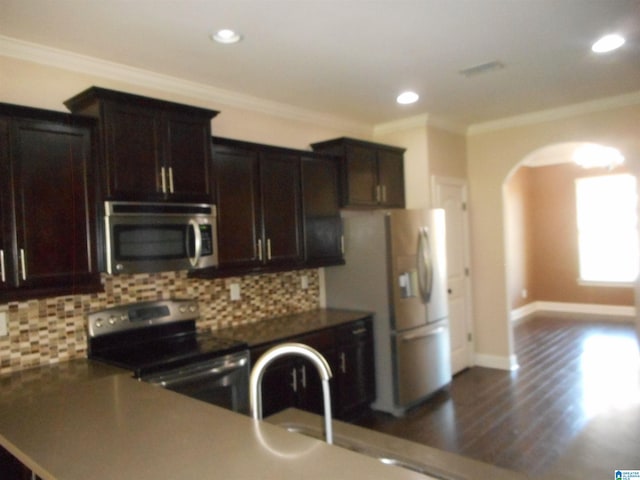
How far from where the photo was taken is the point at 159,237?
9.30 ft

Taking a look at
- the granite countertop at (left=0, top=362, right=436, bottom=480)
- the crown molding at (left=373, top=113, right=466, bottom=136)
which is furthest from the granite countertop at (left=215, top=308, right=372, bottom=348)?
the crown molding at (left=373, top=113, right=466, bottom=136)

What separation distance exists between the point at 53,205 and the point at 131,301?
2.85ft

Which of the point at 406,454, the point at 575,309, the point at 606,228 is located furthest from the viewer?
the point at 575,309

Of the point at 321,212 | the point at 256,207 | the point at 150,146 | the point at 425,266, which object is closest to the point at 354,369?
the point at 425,266

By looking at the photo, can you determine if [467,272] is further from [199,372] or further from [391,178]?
[199,372]

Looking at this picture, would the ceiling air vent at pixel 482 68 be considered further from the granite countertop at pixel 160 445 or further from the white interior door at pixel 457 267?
the granite countertop at pixel 160 445

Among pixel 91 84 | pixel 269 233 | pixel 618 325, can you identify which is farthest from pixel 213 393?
pixel 618 325

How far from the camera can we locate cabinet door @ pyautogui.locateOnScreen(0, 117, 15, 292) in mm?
2254

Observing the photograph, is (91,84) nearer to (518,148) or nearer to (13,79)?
(13,79)

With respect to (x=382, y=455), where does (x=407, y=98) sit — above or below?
above

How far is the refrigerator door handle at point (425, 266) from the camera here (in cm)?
416

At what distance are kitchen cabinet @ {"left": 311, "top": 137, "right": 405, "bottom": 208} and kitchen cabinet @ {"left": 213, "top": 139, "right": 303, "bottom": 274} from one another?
0.54m

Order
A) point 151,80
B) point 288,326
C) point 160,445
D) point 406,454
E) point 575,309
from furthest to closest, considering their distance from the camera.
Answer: point 575,309, point 288,326, point 151,80, point 406,454, point 160,445

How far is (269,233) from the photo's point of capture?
11.8 ft
